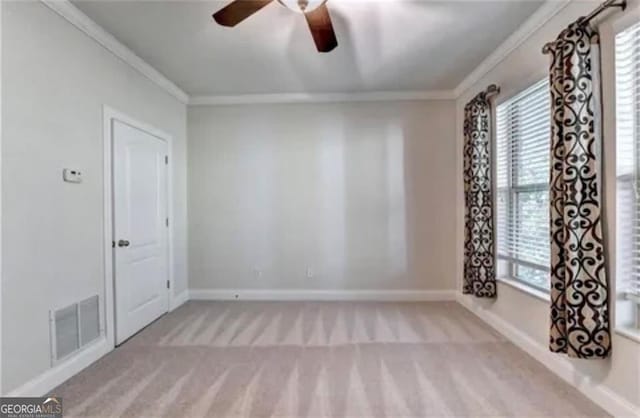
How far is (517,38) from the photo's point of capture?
3041 millimetres

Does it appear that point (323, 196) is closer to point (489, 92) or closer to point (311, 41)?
point (311, 41)

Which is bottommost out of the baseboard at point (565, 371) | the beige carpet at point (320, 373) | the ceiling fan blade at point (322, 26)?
the beige carpet at point (320, 373)

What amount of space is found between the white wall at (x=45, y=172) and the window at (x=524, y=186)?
3562 mm

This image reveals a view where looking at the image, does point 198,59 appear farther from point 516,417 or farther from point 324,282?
point 516,417

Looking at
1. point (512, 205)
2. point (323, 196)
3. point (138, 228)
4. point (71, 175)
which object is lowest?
point (138, 228)

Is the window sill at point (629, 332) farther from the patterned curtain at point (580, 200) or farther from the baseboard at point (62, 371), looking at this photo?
Result: the baseboard at point (62, 371)

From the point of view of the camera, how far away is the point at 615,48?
206cm

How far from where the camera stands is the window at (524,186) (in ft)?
9.49

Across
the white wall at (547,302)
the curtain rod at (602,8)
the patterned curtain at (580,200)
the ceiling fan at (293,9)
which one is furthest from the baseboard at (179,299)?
the curtain rod at (602,8)

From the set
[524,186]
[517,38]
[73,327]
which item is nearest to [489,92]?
[517,38]

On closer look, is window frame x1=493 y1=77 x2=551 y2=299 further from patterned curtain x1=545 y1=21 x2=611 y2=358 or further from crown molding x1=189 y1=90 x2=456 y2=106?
crown molding x1=189 y1=90 x2=456 y2=106

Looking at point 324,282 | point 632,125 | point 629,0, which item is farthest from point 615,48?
point 324,282

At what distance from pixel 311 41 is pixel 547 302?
2.83 metres

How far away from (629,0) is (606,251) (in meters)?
1.39
